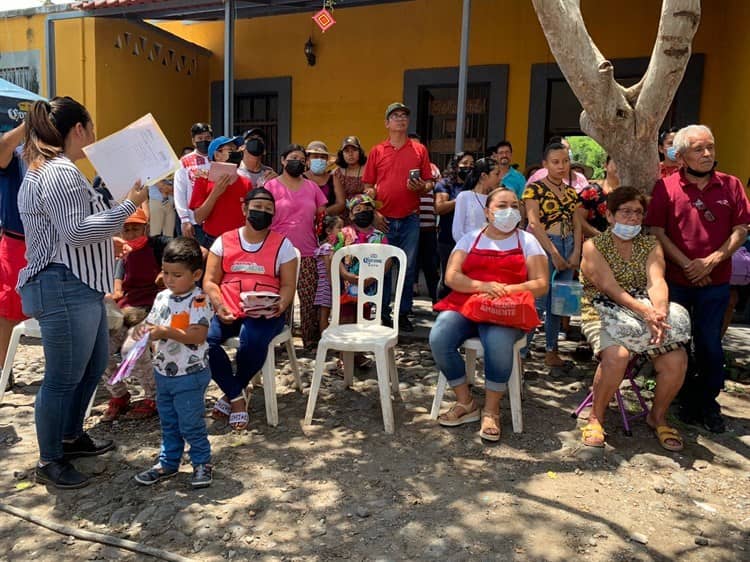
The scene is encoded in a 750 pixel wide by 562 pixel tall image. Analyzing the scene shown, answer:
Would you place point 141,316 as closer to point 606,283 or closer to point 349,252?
point 349,252

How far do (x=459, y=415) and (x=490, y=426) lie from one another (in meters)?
0.26

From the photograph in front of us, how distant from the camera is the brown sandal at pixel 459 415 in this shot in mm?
4152

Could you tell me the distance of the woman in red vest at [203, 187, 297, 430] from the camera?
13.4 ft

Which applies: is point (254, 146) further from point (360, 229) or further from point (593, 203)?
point (593, 203)

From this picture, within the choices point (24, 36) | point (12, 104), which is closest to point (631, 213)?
point (12, 104)

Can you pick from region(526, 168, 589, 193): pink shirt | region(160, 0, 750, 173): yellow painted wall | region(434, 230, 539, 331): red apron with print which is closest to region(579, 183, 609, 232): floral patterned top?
region(526, 168, 589, 193): pink shirt

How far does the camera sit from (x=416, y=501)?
3227 mm

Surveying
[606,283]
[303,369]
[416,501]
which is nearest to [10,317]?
[303,369]

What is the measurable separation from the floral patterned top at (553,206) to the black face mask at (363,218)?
125 centimetres

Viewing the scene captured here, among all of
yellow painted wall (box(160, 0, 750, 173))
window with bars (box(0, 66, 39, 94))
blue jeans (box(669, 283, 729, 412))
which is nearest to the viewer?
blue jeans (box(669, 283, 729, 412))

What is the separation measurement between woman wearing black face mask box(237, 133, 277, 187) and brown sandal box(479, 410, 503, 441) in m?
2.83

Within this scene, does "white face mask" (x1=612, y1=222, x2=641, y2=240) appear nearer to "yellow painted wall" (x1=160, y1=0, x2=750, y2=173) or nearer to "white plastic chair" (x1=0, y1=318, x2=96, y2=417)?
"white plastic chair" (x1=0, y1=318, x2=96, y2=417)

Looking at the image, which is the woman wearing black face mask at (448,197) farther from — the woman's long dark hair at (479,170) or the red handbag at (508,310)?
the red handbag at (508,310)

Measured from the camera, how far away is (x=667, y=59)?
154 inches
